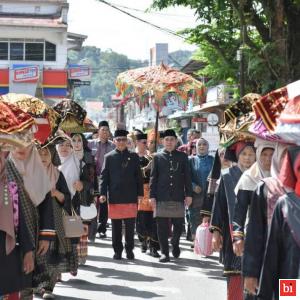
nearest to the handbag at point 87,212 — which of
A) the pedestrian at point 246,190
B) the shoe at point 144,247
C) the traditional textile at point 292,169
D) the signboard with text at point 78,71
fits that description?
the shoe at point 144,247

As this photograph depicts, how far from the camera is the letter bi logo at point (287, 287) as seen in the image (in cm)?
441

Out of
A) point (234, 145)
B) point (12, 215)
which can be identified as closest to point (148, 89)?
point (234, 145)

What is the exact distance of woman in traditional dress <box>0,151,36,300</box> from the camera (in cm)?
559

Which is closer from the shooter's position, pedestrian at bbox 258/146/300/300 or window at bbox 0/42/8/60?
pedestrian at bbox 258/146/300/300

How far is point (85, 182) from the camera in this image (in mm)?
10336

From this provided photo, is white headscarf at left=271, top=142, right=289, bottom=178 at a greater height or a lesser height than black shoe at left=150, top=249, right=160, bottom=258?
→ greater

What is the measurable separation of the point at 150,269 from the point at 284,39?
6026 mm

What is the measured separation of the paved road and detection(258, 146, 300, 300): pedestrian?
4440 mm

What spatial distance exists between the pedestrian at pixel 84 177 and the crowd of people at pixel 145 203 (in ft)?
0.06

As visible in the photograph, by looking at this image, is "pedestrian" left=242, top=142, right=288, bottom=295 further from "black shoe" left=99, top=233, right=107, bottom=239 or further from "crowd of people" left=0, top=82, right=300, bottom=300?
"black shoe" left=99, top=233, right=107, bottom=239

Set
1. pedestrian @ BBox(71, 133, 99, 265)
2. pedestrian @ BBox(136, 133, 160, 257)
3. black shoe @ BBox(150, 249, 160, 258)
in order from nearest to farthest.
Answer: pedestrian @ BBox(71, 133, 99, 265), black shoe @ BBox(150, 249, 160, 258), pedestrian @ BBox(136, 133, 160, 257)

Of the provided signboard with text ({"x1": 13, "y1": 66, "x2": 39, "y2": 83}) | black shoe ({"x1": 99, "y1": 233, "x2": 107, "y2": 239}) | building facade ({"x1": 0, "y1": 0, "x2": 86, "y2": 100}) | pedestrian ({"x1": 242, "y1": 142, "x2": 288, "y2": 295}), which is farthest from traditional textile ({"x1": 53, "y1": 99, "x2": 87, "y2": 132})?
signboard with text ({"x1": 13, "y1": 66, "x2": 39, "y2": 83})

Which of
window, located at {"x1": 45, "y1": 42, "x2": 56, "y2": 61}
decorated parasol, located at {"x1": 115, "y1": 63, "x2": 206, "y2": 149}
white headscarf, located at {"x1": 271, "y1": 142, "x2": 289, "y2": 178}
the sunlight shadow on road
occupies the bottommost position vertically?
the sunlight shadow on road

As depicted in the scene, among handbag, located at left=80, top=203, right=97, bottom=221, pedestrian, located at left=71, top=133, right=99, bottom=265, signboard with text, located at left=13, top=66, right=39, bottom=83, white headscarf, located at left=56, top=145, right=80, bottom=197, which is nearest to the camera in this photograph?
white headscarf, located at left=56, top=145, right=80, bottom=197
